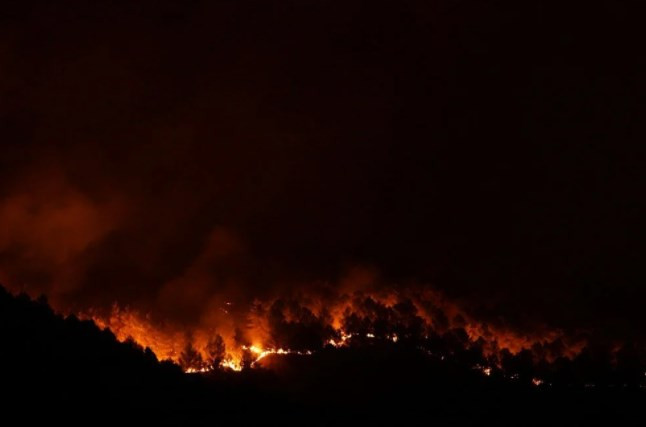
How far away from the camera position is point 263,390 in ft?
21.4

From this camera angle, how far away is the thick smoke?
8797 mm

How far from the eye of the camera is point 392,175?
9.92 m

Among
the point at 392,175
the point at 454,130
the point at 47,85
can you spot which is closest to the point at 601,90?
the point at 454,130

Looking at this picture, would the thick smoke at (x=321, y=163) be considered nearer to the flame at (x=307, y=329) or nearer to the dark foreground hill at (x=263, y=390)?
the flame at (x=307, y=329)

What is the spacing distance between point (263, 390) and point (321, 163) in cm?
417

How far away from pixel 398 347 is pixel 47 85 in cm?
639

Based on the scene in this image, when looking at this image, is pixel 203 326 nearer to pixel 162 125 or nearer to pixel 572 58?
pixel 162 125

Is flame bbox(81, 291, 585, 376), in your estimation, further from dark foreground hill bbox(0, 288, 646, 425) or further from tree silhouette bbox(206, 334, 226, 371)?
dark foreground hill bbox(0, 288, 646, 425)

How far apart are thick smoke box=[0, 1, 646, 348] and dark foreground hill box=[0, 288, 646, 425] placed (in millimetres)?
1230

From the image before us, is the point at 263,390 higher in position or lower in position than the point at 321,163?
lower

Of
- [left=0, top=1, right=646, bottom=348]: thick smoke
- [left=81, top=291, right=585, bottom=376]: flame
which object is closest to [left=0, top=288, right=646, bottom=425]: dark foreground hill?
[left=81, top=291, right=585, bottom=376]: flame

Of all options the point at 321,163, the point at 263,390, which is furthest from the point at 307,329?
the point at 321,163

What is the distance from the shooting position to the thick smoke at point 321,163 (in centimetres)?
880

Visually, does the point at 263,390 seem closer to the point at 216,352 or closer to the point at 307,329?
the point at 216,352
